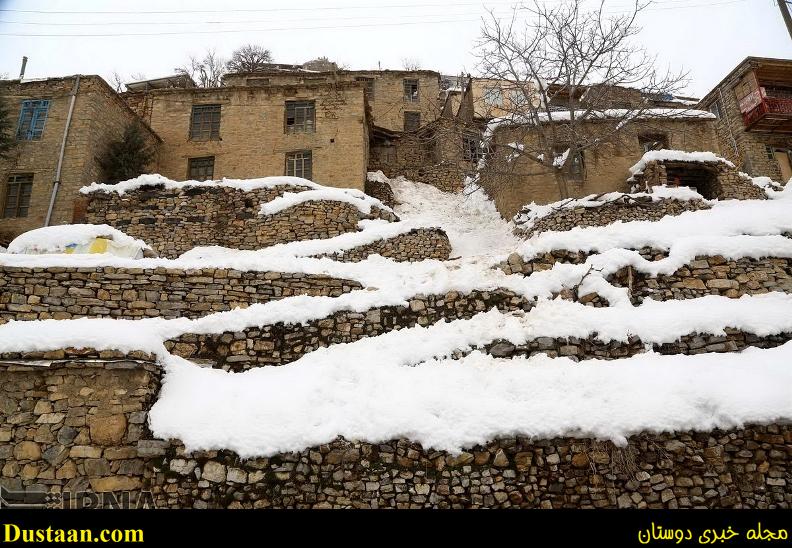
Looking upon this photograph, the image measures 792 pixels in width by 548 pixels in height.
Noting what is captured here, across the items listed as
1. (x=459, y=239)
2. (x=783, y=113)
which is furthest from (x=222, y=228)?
(x=783, y=113)

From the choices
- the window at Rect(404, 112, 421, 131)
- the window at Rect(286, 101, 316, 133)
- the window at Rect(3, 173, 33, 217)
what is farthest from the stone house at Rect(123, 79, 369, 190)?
the window at Rect(404, 112, 421, 131)

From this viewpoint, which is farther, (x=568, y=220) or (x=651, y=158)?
(x=651, y=158)

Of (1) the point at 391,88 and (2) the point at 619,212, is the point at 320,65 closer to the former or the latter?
(1) the point at 391,88

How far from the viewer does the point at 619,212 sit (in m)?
16.4

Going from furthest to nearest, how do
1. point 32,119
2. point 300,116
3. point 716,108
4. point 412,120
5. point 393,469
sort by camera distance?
1. point 412,120
2. point 716,108
3. point 300,116
4. point 32,119
5. point 393,469

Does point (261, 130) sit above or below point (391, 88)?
below

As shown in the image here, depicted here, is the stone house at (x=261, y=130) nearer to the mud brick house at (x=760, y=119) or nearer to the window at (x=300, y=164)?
the window at (x=300, y=164)

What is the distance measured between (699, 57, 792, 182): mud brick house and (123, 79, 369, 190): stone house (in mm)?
22068

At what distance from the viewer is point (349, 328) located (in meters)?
8.70

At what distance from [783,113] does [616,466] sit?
28.9 m

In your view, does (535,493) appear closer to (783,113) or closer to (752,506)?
(752,506)

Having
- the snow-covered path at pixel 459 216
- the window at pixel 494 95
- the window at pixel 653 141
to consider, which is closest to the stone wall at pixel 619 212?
the snow-covered path at pixel 459 216

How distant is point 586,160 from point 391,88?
15.8 metres

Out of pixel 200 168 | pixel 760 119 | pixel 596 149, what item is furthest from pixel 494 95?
pixel 200 168
